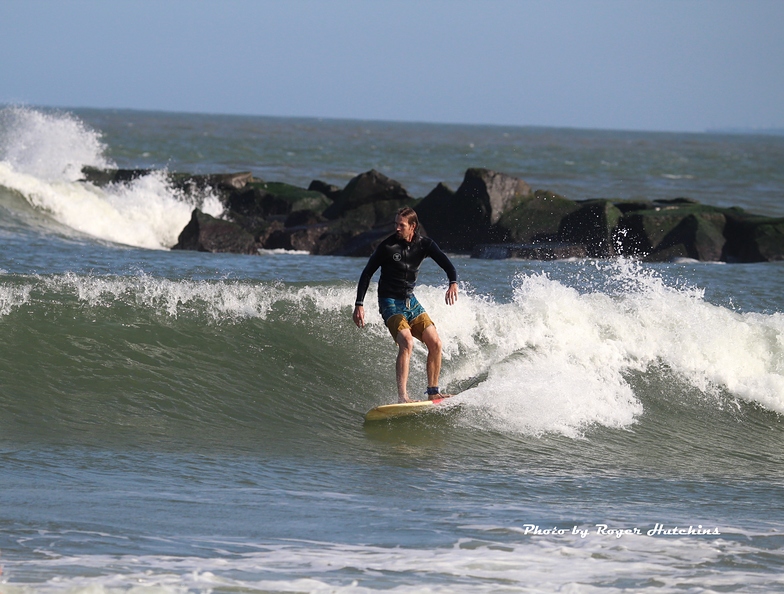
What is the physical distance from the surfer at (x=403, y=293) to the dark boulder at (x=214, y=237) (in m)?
10.5

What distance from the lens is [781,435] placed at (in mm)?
9578

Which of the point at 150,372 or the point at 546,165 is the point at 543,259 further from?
the point at 546,165

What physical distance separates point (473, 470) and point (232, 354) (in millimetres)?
3356

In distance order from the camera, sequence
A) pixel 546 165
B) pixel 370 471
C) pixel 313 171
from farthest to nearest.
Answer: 1. pixel 546 165
2. pixel 313 171
3. pixel 370 471

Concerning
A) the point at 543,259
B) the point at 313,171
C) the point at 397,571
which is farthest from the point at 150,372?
the point at 313,171

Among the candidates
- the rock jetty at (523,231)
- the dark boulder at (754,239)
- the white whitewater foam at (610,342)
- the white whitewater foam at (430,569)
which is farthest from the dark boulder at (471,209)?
the white whitewater foam at (430,569)

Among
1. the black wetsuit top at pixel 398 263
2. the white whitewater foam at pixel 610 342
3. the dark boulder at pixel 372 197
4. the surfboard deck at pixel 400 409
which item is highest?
the dark boulder at pixel 372 197

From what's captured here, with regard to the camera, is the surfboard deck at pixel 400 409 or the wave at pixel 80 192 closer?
the surfboard deck at pixel 400 409

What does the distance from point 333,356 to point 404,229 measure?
253 centimetres

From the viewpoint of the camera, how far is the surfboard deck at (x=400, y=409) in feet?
26.6

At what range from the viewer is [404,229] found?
312 inches

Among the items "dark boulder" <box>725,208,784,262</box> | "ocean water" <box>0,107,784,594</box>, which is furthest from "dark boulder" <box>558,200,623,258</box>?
"ocean water" <box>0,107,784,594</box>

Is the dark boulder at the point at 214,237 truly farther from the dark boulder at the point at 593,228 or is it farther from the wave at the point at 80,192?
the dark boulder at the point at 593,228

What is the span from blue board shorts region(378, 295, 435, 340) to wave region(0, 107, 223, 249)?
44.4ft
